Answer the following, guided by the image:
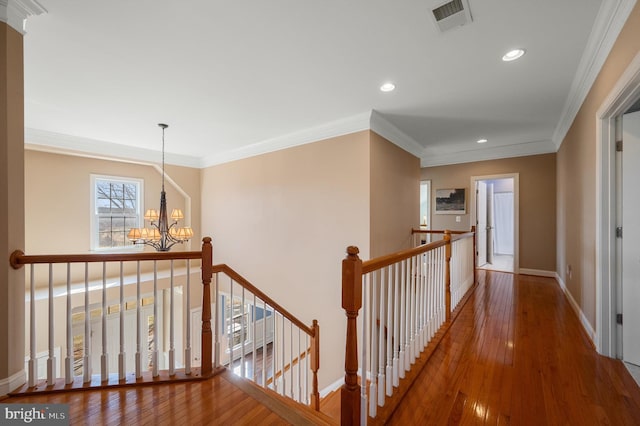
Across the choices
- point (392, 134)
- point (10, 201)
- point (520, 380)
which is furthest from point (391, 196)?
point (10, 201)

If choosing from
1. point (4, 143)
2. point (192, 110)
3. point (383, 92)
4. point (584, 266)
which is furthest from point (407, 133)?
point (4, 143)

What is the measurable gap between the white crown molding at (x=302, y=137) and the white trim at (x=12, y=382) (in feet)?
12.2

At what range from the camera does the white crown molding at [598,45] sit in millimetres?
1667

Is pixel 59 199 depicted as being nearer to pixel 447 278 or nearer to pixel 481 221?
pixel 447 278

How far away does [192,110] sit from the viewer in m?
3.41

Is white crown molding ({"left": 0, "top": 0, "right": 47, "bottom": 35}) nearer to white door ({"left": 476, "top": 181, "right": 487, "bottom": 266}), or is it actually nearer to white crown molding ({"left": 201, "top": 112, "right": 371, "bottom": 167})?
white crown molding ({"left": 201, "top": 112, "right": 371, "bottom": 167})

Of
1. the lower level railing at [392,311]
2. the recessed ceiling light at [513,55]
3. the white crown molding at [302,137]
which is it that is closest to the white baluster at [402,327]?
the lower level railing at [392,311]

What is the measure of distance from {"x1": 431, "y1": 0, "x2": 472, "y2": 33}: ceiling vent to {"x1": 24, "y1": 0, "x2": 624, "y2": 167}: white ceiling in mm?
66

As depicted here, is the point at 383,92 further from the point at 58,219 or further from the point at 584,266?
the point at 58,219

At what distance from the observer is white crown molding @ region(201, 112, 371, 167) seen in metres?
3.54

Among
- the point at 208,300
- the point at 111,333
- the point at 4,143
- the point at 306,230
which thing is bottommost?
the point at 111,333

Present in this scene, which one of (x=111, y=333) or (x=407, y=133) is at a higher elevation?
(x=407, y=133)

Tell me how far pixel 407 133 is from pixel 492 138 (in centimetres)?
169

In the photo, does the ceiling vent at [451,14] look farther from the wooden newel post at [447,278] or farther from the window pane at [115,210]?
the window pane at [115,210]
